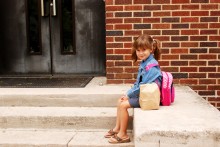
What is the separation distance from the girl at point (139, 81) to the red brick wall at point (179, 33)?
108 cm

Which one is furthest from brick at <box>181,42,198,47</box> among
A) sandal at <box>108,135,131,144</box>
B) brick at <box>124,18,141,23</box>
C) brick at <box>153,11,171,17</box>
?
sandal at <box>108,135,131,144</box>

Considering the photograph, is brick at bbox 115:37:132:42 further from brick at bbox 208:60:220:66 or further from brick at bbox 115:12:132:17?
brick at bbox 208:60:220:66

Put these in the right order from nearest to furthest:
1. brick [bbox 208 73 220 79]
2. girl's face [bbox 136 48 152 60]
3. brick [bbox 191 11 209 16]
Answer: girl's face [bbox 136 48 152 60]
brick [bbox 191 11 209 16]
brick [bbox 208 73 220 79]

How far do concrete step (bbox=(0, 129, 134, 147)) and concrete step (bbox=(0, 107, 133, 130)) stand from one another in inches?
2.8

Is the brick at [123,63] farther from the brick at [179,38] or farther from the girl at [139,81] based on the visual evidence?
the girl at [139,81]

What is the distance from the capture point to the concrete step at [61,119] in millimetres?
4223

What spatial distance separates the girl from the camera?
383 cm

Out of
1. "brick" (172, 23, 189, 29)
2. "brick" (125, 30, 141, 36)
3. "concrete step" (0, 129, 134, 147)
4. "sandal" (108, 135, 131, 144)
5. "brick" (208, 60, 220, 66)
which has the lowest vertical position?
"concrete step" (0, 129, 134, 147)

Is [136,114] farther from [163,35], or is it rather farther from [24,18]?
[24,18]

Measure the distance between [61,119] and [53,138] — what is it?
0.31m

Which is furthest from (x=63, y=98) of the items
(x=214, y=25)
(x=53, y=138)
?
(x=214, y=25)

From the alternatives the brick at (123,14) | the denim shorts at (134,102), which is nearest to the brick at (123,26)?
the brick at (123,14)

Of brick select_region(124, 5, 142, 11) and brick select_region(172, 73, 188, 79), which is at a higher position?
brick select_region(124, 5, 142, 11)

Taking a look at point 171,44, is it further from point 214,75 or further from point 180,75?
point 214,75
